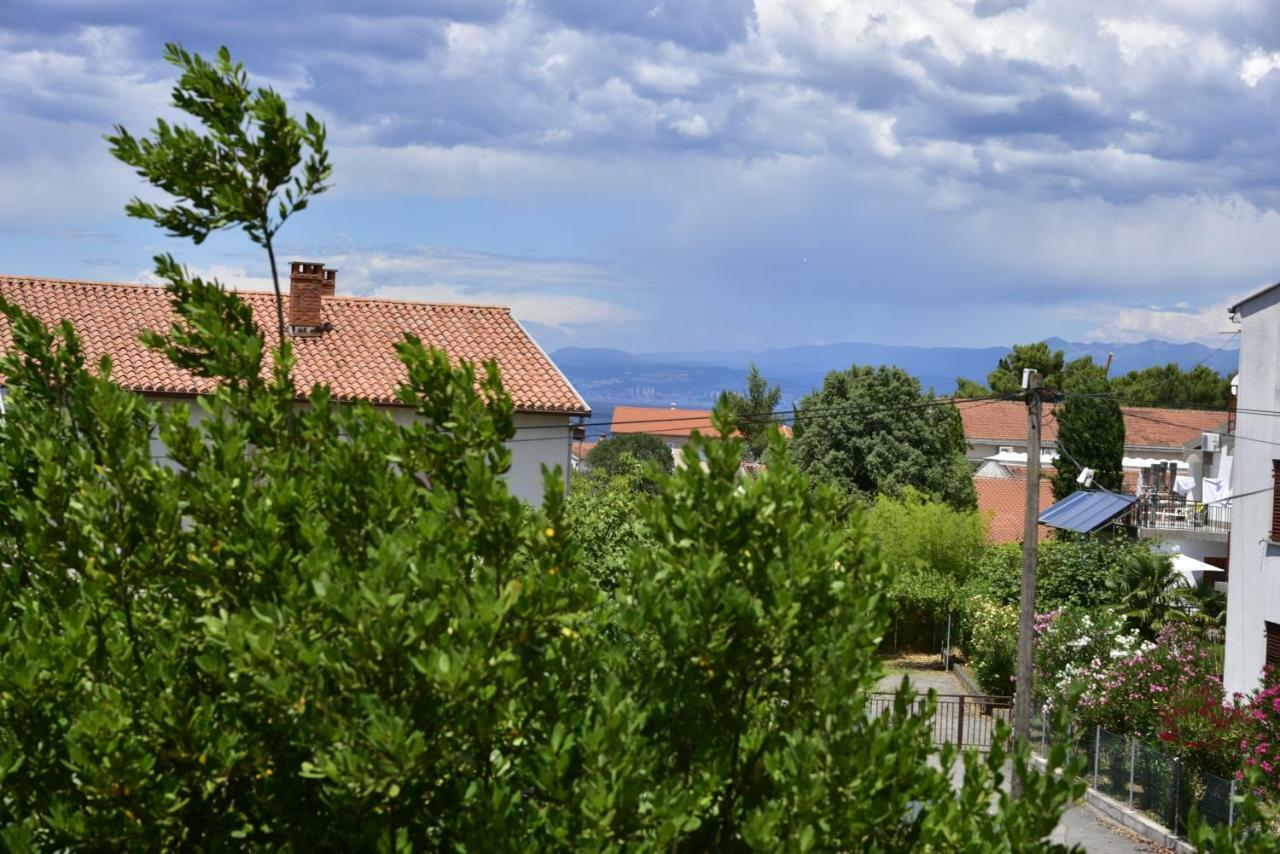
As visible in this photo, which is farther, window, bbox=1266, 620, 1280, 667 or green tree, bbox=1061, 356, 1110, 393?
green tree, bbox=1061, 356, 1110, 393

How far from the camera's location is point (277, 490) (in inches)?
208

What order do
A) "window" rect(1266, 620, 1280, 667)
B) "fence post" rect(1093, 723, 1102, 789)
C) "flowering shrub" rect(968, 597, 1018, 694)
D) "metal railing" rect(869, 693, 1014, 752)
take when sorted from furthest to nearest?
1. "flowering shrub" rect(968, 597, 1018, 694)
2. "metal railing" rect(869, 693, 1014, 752)
3. "fence post" rect(1093, 723, 1102, 789)
4. "window" rect(1266, 620, 1280, 667)

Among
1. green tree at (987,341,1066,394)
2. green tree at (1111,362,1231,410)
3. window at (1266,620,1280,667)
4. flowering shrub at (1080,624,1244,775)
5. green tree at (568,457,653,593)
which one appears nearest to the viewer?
flowering shrub at (1080,624,1244,775)

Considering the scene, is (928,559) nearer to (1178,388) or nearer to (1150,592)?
(1150,592)

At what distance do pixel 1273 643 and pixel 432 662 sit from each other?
21.0 m

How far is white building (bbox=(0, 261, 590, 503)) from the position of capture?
27.2 m

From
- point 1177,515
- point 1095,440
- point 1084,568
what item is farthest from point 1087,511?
point 1095,440

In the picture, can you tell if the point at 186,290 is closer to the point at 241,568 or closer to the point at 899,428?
the point at 241,568

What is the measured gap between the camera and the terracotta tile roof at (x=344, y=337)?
88.4 ft

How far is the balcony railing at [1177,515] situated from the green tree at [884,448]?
1972 cm

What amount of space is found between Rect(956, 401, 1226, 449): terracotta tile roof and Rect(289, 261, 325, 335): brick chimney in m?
66.7

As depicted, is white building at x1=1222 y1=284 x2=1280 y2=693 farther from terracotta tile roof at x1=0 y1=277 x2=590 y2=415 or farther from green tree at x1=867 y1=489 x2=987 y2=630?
green tree at x1=867 y1=489 x2=987 y2=630

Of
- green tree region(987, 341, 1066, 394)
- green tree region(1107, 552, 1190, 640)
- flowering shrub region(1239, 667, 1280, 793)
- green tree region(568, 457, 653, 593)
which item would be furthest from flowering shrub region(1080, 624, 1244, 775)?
green tree region(987, 341, 1066, 394)

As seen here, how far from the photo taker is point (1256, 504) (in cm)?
2292
